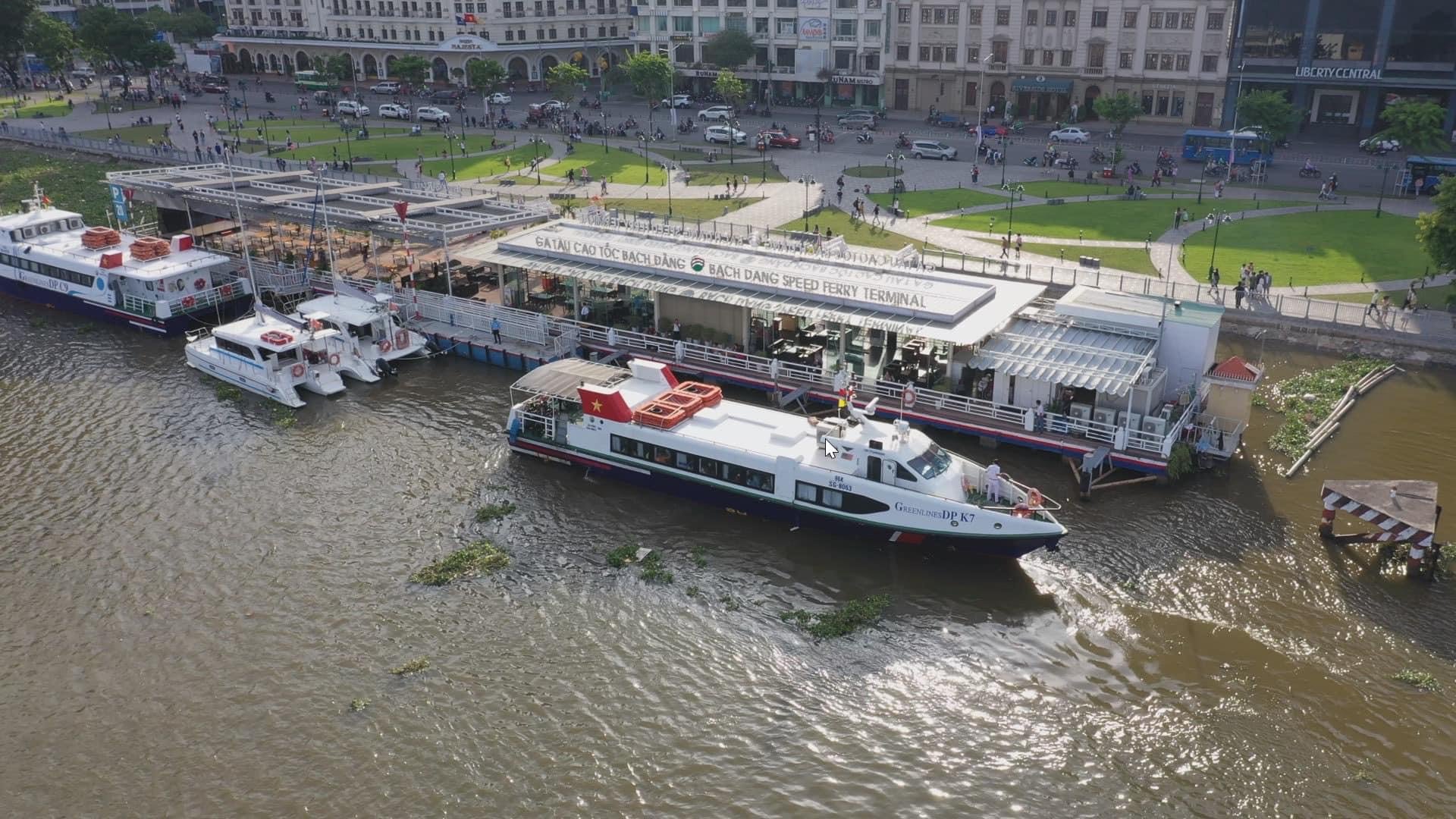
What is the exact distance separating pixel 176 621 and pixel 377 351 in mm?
24596

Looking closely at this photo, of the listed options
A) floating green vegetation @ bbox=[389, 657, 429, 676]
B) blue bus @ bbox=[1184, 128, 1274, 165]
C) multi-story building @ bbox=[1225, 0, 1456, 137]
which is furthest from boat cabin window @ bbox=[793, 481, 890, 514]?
multi-story building @ bbox=[1225, 0, 1456, 137]

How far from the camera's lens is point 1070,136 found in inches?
4594

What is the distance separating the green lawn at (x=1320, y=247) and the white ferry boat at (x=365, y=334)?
50851 millimetres

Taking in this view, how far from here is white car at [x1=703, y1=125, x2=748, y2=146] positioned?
4621 inches

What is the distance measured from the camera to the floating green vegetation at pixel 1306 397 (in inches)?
1971

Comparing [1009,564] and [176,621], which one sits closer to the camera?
[176,621]

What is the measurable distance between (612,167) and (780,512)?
70811 millimetres

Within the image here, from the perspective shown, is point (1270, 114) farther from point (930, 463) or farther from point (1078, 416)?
point (930, 463)

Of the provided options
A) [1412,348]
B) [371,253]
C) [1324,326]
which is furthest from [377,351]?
[1412,348]

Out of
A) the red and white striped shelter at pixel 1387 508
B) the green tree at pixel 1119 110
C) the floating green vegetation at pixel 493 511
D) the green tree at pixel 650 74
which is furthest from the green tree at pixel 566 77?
the red and white striped shelter at pixel 1387 508

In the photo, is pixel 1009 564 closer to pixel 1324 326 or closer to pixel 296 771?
pixel 296 771

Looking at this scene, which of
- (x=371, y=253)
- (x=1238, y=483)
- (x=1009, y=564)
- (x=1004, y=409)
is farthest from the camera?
(x=371, y=253)

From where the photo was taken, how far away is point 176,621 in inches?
1521

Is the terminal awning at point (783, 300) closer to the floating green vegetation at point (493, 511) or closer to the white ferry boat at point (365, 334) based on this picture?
the white ferry boat at point (365, 334)
